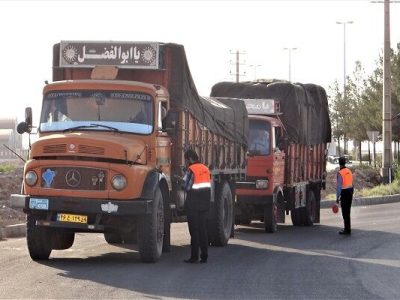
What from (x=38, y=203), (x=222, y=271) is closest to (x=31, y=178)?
(x=38, y=203)

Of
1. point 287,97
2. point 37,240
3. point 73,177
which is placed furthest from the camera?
point 287,97

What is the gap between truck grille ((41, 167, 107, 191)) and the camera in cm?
1612

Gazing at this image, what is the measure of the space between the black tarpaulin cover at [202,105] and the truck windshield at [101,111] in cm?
107

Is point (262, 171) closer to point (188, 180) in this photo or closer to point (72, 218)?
point (188, 180)

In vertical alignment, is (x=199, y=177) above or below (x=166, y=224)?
above

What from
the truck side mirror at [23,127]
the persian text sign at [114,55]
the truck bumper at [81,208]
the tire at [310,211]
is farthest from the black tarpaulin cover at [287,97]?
the truck bumper at [81,208]

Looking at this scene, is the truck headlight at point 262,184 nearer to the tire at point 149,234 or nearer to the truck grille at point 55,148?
the tire at point 149,234

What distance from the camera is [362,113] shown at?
7756 cm

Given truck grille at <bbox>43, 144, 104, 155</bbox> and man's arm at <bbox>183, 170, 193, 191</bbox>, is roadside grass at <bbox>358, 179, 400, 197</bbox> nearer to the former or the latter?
man's arm at <bbox>183, 170, 193, 191</bbox>

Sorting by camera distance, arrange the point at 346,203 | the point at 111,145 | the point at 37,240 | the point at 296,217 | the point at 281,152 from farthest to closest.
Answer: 1. the point at 296,217
2. the point at 281,152
3. the point at 346,203
4. the point at 37,240
5. the point at 111,145

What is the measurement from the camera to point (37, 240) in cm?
1664

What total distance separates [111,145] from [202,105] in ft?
13.0

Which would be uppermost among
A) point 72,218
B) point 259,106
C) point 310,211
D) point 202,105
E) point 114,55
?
point 114,55

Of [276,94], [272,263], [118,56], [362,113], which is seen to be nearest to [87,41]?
[118,56]
